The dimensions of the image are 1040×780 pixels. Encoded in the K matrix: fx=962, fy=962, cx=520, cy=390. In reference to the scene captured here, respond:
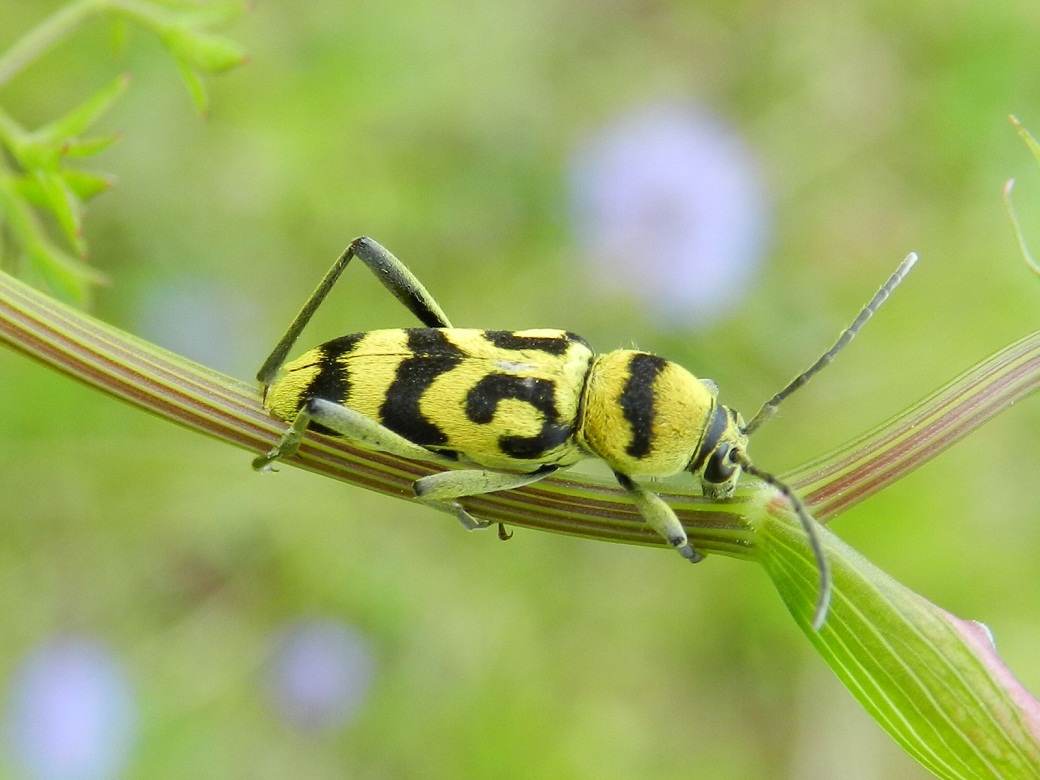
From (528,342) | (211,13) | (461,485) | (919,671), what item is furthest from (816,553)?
(211,13)

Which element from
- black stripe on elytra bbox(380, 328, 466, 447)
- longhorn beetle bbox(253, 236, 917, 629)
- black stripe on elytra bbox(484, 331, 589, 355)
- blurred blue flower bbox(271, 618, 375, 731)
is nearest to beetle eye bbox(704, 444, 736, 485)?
longhorn beetle bbox(253, 236, 917, 629)

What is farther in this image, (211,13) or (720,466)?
(211,13)

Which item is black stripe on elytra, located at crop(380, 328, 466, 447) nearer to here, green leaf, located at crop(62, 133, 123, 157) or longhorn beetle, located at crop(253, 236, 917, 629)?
longhorn beetle, located at crop(253, 236, 917, 629)

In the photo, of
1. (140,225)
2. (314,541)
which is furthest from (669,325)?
(140,225)

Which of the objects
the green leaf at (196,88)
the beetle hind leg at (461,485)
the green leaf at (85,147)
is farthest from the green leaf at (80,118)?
the beetle hind leg at (461,485)

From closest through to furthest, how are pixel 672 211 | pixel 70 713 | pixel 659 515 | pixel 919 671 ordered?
pixel 919 671, pixel 659 515, pixel 70 713, pixel 672 211

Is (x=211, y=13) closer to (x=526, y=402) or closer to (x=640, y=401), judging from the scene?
(x=526, y=402)

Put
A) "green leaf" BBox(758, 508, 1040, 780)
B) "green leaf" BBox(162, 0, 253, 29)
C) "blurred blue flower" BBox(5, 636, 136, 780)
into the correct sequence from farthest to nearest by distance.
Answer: "blurred blue flower" BBox(5, 636, 136, 780) → "green leaf" BBox(162, 0, 253, 29) → "green leaf" BBox(758, 508, 1040, 780)
